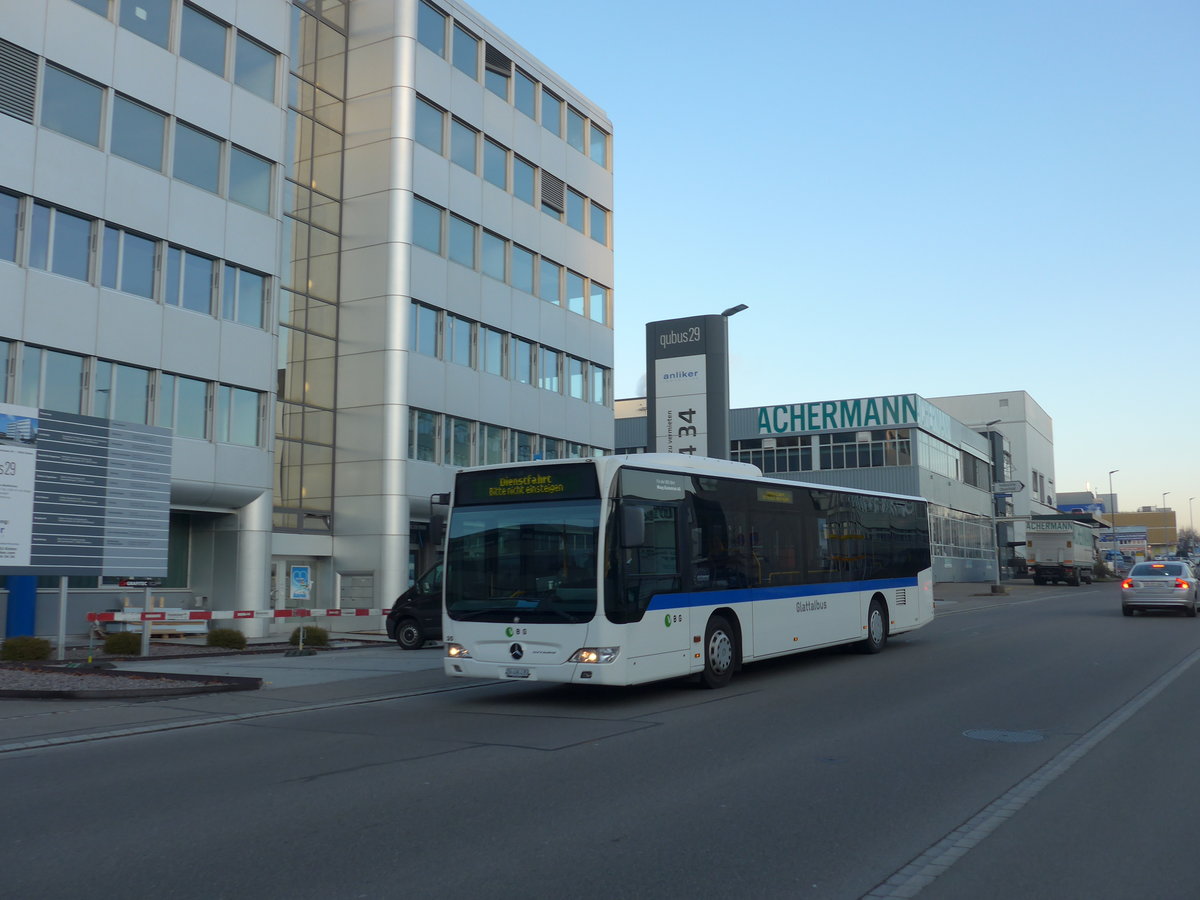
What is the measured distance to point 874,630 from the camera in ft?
Answer: 62.1

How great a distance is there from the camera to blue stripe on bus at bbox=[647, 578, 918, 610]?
1308cm

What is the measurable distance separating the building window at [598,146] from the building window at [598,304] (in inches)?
189

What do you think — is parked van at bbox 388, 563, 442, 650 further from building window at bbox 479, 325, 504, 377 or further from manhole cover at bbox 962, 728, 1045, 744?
manhole cover at bbox 962, 728, 1045, 744

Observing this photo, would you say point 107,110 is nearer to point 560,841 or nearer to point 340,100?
point 340,100

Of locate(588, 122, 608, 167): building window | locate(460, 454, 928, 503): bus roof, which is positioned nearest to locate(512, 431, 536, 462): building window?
locate(588, 122, 608, 167): building window

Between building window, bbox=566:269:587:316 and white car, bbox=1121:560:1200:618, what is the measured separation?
19692 millimetres

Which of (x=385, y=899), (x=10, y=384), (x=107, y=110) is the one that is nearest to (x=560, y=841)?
(x=385, y=899)

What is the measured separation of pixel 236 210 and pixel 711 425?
1370 cm

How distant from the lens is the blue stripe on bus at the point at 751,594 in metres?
13.1

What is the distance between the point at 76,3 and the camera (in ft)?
75.3

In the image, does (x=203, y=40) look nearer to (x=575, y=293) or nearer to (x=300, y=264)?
(x=300, y=264)

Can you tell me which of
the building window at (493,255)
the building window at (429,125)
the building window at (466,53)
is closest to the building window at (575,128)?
the building window at (466,53)

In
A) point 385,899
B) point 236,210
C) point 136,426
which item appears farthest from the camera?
point 236,210

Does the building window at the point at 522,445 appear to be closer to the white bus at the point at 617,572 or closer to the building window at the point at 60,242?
the building window at the point at 60,242
